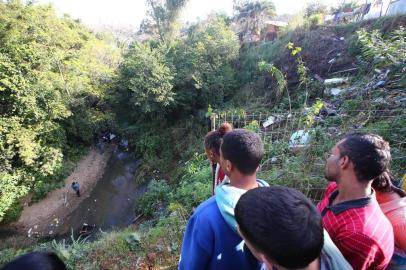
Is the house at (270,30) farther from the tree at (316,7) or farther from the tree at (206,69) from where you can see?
the tree at (206,69)

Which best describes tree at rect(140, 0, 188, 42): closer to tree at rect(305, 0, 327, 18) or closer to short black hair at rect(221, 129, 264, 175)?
tree at rect(305, 0, 327, 18)

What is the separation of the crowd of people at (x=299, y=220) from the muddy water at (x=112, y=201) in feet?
30.2

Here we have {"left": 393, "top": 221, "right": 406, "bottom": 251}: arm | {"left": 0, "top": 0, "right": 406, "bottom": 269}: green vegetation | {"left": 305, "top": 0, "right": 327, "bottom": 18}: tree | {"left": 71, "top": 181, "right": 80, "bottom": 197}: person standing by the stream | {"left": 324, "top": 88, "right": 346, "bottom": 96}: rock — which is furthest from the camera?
{"left": 305, "top": 0, "right": 327, "bottom": 18}: tree

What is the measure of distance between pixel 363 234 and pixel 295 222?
67cm

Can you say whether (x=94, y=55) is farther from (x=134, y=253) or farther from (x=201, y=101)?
(x=134, y=253)

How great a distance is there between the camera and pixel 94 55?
17328 millimetres

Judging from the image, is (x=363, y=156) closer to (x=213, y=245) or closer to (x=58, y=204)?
(x=213, y=245)

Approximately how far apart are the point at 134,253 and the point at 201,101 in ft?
32.8

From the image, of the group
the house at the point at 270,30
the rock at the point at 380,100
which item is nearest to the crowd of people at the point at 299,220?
the rock at the point at 380,100

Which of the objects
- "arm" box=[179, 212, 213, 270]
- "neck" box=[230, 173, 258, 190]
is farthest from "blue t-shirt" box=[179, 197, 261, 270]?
"neck" box=[230, 173, 258, 190]

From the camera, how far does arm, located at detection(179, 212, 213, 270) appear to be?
4.85ft

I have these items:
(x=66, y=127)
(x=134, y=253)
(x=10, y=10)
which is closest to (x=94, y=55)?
(x=10, y=10)

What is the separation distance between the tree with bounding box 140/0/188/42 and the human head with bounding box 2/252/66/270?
1974 cm

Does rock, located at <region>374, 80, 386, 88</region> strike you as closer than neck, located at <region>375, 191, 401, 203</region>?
No
